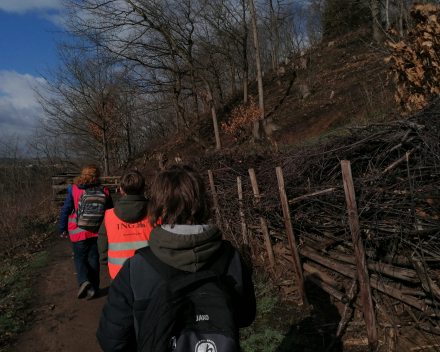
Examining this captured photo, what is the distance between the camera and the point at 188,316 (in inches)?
54.2

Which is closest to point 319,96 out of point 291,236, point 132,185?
point 291,236

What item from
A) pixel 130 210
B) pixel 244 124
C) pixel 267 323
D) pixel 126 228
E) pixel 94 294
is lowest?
pixel 267 323

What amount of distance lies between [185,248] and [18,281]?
6.27 metres

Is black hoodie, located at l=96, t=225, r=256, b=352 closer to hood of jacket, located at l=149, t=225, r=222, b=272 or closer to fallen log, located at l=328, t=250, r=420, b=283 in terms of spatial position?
hood of jacket, located at l=149, t=225, r=222, b=272

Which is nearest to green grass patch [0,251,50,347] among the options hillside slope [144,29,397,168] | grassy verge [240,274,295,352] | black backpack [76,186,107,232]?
black backpack [76,186,107,232]

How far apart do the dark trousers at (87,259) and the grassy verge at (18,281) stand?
97cm

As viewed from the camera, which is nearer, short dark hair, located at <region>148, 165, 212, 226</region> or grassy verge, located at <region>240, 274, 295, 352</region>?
short dark hair, located at <region>148, 165, 212, 226</region>

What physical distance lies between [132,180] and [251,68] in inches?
1443

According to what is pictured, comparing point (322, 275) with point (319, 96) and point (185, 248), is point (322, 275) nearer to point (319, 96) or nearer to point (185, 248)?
point (185, 248)

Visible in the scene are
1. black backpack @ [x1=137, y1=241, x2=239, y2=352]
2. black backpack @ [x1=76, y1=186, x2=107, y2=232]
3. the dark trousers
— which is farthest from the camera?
the dark trousers

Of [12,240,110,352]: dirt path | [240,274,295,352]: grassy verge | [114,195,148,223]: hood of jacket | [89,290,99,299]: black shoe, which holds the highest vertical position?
[114,195,148,223]: hood of jacket

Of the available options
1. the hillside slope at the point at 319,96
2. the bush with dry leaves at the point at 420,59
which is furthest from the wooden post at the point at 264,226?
the hillside slope at the point at 319,96

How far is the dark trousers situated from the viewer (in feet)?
15.5

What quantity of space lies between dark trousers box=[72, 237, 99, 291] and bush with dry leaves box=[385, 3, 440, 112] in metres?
5.30
